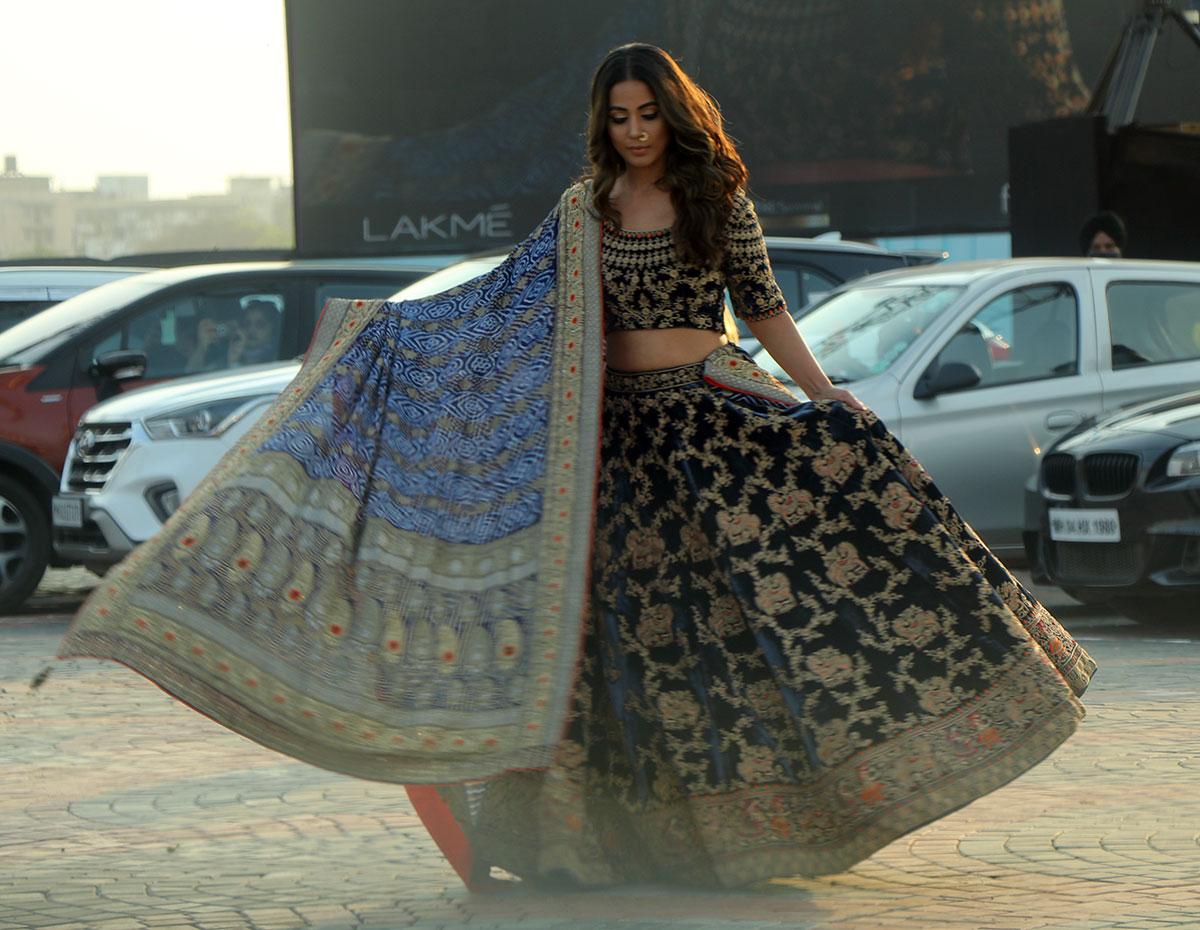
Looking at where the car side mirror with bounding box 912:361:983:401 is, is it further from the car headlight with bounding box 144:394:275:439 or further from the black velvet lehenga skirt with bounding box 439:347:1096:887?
the black velvet lehenga skirt with bounding box 439:347:1096:887

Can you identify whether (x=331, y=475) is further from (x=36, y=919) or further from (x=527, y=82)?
(x=527, y=82)

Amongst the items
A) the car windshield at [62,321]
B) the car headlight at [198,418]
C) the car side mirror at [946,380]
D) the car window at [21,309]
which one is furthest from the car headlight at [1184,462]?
the car window at [21,309]

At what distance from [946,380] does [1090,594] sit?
4.38ft

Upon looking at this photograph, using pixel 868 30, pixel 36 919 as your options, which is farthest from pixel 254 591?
pixel 868 30

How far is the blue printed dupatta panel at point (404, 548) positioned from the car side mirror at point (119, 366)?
682 centimetres

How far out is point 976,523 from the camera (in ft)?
36.3

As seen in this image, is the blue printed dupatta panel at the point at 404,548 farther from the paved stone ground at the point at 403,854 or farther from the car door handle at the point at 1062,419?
the car door handle at the point at 1062,419

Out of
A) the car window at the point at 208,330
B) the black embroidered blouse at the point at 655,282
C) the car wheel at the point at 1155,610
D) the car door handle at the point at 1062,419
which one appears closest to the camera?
the black embroidered blouse at the point at 655,282

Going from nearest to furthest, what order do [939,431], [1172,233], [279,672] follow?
[279,672]
[939,431]
[1172,233]

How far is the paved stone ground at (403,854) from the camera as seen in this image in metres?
4.66

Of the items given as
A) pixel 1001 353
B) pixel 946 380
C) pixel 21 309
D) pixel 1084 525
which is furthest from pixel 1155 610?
→ pixel 21 309

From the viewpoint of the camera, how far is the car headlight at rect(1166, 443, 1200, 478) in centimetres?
945

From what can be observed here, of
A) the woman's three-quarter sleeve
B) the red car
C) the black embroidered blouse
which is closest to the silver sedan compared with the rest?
the red car

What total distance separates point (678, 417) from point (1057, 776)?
6.15 feet
